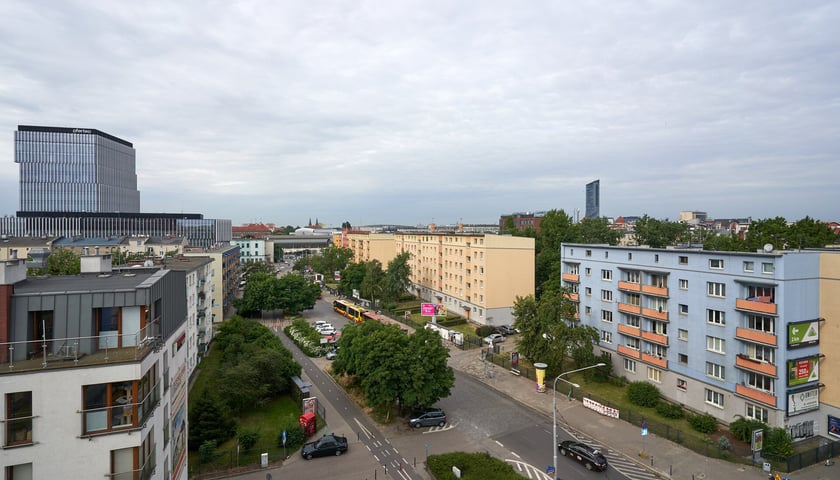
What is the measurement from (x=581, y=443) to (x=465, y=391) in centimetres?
1257

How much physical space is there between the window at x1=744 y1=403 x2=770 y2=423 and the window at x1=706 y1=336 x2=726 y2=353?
3839mm

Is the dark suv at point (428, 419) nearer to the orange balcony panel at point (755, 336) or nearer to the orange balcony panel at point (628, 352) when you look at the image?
the orange balcony panel at point (628, 352)

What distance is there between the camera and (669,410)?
3353 centimetres

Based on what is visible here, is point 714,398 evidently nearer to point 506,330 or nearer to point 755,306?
point 755,306

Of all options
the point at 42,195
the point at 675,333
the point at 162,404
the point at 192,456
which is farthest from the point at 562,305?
the point at 42,195

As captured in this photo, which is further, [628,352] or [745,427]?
[628,352]

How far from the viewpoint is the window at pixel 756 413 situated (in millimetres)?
29812

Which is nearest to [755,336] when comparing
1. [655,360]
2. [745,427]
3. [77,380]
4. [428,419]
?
[745,427]

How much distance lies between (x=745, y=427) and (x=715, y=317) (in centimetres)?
744

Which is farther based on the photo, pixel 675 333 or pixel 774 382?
pixel 675 333

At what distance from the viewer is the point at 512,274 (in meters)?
63.4

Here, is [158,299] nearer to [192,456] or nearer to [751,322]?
[192,456]

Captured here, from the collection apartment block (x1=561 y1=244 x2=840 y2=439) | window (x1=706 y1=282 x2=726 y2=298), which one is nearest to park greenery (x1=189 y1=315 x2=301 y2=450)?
→ apartment block (x1=561 y1=244 x2=840 y2=439)

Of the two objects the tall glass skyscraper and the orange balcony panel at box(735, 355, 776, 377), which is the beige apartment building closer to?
the orange balcony panel at box(735, 355, 776, 377)
